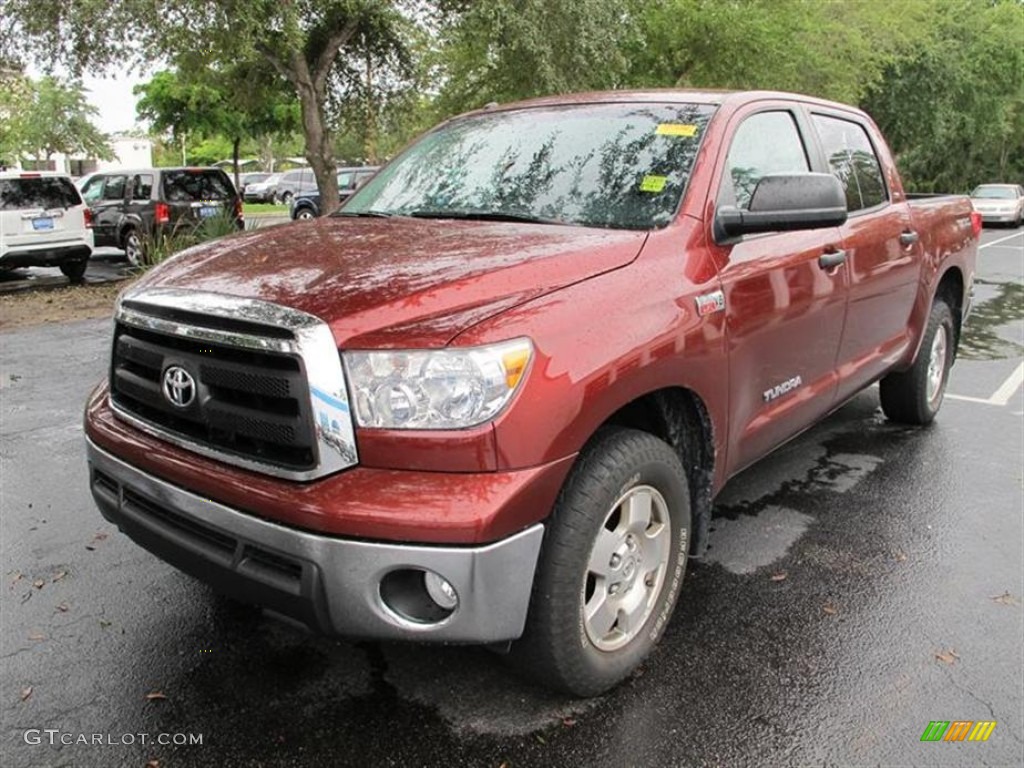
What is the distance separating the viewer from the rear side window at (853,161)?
13.8 feet

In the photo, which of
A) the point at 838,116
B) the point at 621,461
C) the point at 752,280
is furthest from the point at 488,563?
the point at 838,116

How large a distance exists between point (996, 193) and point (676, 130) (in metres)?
32.0

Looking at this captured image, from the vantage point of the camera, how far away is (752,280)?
316 centimetres

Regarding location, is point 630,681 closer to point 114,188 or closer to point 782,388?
point 782,388

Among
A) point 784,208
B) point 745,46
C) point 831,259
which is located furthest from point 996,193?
point 784,208

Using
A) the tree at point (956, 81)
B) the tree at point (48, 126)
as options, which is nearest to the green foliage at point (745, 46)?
the tree at point (956, 81)

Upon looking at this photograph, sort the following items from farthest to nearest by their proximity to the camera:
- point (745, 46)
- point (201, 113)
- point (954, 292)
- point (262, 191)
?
point (262, 191) → point (201, 113) → point (745, 46) → point (954, 292)

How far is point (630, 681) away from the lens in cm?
282

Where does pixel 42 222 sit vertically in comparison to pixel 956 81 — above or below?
below

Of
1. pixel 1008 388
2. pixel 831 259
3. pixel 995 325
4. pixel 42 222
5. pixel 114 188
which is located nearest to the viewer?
pixel 831 259

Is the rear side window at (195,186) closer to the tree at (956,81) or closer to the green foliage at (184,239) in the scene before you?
the green foliage at (184,239)

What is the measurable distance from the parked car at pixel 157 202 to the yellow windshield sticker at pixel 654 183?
38.6 ft

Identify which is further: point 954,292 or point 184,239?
point 184,239

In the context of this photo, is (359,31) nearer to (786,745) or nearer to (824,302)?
(824,302)
